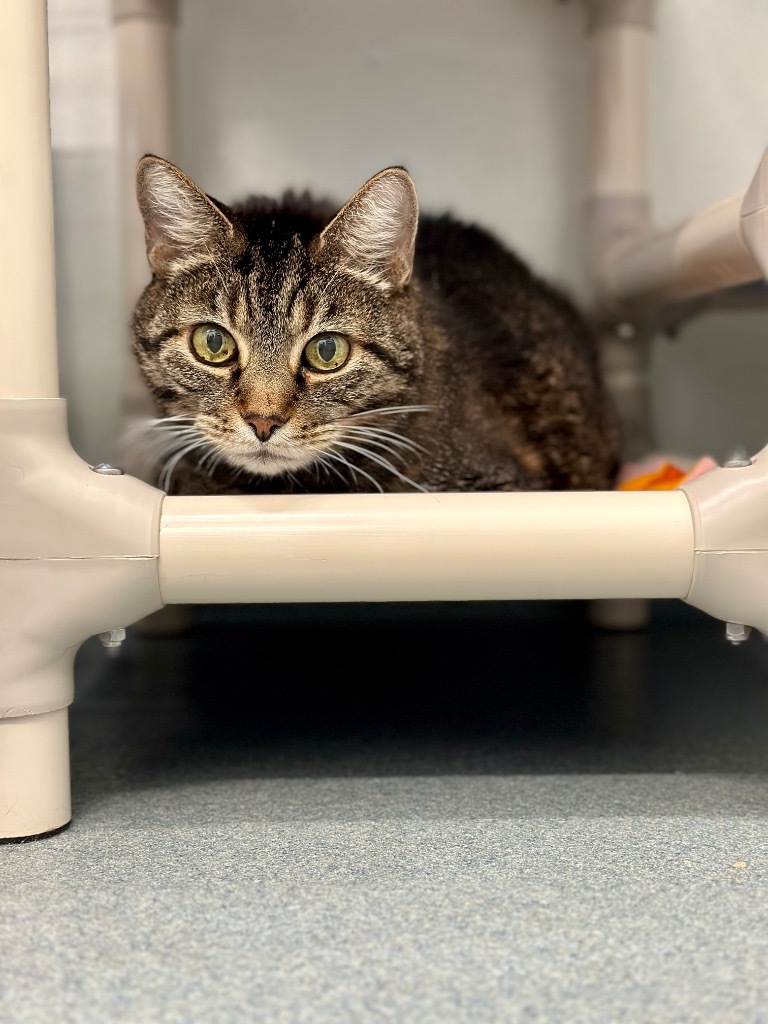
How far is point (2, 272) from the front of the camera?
89 cm

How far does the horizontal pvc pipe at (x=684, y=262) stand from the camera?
3.66 ft

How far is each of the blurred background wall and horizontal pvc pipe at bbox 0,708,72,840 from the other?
100 centimetres

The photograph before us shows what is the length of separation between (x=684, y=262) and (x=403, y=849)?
31.2 inches

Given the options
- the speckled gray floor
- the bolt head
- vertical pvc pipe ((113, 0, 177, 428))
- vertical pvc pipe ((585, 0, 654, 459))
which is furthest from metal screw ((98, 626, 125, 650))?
vertical pvc pipe ((585, 0, 654, 459))

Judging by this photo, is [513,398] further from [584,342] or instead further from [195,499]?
[195,499]

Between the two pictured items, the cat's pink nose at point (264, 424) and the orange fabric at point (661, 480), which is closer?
the cat's pink nose at point (264, 424)

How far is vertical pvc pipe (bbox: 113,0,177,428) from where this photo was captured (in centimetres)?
165

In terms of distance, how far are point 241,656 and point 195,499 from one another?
2.39 feet

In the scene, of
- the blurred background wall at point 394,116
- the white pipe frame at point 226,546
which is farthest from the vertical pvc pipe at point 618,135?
the white pipe frame at point 226,546

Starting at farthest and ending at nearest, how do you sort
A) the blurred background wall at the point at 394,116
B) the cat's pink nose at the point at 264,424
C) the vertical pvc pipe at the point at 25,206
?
the blurred background wall at the point at 394,116 < the cat's pink nose at the point at 264,424 < the vertical pvc pipe at the point at 25,206

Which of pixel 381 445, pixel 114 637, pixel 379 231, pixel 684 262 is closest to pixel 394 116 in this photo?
pixel 684 262

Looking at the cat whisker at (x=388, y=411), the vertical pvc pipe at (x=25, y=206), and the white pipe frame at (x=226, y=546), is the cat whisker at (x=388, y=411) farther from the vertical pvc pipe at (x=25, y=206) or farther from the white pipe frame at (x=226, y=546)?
the vertical pvc pipe at (x=25, y=206)

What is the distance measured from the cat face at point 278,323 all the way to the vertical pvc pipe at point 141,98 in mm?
563

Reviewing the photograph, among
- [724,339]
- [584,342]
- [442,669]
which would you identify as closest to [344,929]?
[442,669]
